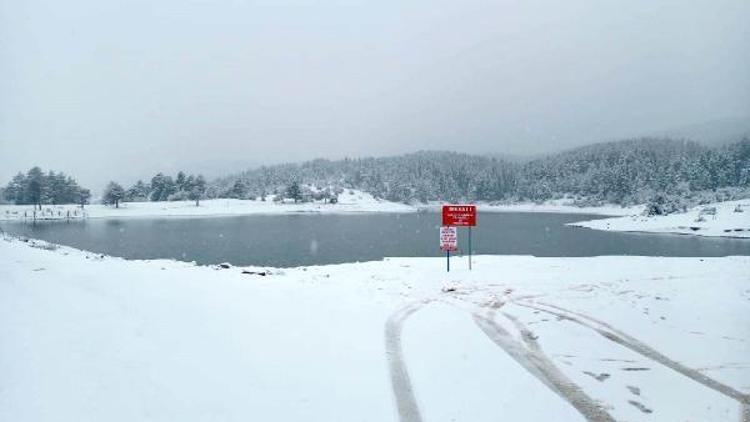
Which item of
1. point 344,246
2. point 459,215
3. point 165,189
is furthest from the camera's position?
point 165,189

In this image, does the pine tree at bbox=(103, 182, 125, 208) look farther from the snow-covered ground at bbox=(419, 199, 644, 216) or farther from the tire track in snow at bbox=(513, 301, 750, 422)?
the tire track in snow at bbox=(513, 301, 750, 422)

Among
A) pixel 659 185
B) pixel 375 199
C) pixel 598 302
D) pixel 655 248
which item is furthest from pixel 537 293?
pixel 375 199

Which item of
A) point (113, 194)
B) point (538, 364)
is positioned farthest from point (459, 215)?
point (113, 194)

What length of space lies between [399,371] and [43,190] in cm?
14959

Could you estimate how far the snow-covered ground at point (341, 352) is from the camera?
6.87m

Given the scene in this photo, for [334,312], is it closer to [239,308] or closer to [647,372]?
[239,308]

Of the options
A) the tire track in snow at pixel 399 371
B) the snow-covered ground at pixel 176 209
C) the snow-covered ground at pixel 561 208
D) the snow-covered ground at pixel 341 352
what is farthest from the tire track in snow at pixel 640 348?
the snow-covered ground at pixel 561 208

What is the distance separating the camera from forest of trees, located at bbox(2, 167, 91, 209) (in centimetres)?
12462

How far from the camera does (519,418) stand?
750cm

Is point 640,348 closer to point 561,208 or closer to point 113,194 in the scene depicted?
point 113,194

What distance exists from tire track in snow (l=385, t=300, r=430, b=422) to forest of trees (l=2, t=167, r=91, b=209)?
142 m

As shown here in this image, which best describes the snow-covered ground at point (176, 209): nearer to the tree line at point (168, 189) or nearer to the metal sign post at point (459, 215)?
the tree line at point (168, 189)

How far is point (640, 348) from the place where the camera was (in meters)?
10.9

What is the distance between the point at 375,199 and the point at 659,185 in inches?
4047
